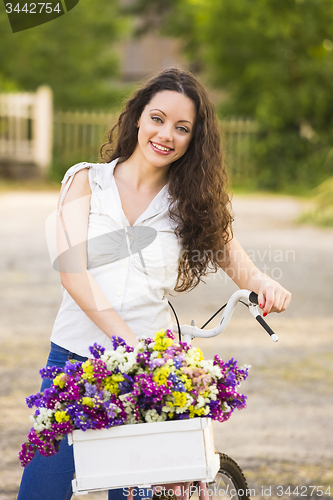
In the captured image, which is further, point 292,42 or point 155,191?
point 292,42

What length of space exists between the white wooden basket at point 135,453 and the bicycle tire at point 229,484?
74cm

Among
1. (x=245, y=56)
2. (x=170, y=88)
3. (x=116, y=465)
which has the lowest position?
(x=116, y=465)

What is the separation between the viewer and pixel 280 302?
6.86 ft

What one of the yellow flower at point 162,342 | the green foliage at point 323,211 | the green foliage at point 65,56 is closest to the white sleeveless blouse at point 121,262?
the yellow flower at point 162,342

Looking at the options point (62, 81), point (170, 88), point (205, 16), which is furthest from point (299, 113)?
point (170, 88)

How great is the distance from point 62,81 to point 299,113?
24.9 feet

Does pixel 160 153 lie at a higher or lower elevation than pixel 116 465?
higher

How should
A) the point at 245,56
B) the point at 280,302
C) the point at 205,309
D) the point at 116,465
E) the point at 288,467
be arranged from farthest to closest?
the point at 245,56 → the point at 205,309 → the point at 288,467 → the point at 280,302 → the point at 116,465

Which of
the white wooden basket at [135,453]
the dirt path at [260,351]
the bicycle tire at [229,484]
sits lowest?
the dirt path at [260,351]

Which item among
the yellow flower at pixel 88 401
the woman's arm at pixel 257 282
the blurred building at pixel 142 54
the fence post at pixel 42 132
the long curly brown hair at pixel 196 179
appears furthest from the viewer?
the blurred building at pixel 142 54

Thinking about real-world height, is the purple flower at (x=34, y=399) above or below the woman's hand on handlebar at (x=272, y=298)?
below

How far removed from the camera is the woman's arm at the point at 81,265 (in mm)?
1989

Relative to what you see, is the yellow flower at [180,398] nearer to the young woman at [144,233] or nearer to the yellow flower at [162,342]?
the yellow flower at [162,342]

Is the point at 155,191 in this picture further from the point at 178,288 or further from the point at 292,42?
the point at 292,42
